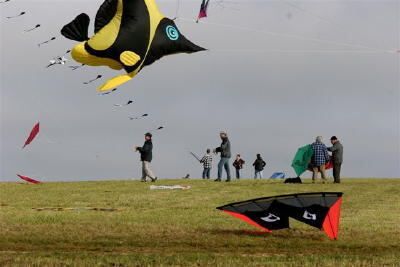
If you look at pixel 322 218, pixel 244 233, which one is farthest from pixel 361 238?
pixel 244 233

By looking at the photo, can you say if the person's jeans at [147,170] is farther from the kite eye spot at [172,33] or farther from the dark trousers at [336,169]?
the kite eye spot at [172,33]

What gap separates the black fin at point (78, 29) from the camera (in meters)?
14.9

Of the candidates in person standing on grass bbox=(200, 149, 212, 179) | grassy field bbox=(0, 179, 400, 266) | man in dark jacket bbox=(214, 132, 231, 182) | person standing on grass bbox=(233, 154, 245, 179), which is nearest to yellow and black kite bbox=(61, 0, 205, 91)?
grassy field bbox=(0, 179, 400, 266)

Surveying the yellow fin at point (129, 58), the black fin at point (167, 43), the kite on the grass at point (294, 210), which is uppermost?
the black fin at point (167, 43)

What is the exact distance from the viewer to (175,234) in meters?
14.9

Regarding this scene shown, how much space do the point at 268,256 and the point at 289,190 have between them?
12750 mm

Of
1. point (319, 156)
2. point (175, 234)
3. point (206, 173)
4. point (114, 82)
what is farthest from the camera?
point (206, 173)

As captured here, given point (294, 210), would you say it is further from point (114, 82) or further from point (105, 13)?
point (105, 13)

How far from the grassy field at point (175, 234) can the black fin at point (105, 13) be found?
476cm

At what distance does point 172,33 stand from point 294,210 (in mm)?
4925

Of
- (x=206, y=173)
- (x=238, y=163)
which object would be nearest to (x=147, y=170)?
(x=206, y=173)

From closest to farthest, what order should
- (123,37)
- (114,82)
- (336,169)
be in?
1. (114,82)
2. (123,37)
3. (336,169)

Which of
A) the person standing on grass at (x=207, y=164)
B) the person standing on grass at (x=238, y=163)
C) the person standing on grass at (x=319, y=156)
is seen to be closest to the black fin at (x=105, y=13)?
the person standing on grass at (x=319, y=156)

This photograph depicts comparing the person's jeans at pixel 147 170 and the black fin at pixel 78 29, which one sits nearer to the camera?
the black fin at pixel 78 29
